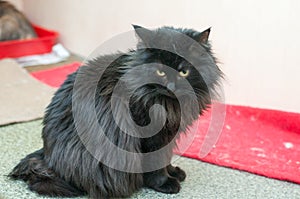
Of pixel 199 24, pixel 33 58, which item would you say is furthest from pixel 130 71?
pixel 33 58

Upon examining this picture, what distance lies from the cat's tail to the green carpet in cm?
2

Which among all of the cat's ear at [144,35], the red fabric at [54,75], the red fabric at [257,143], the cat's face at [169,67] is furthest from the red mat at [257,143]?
the red fabric at [54,75]

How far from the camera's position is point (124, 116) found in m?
1.08

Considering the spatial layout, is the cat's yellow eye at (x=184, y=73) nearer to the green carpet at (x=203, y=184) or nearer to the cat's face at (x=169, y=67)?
the cat's face at (x=169, y=67)

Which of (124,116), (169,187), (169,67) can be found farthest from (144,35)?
(169,187)

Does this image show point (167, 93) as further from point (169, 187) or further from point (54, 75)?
point (54, 75)

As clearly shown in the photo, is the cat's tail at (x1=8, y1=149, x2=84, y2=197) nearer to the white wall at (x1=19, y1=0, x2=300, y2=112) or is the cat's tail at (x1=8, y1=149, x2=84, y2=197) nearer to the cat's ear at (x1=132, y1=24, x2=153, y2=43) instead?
the cat's ear at (x1=132, y1=24, x2=153, y2=43)

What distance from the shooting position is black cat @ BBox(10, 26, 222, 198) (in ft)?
3.36

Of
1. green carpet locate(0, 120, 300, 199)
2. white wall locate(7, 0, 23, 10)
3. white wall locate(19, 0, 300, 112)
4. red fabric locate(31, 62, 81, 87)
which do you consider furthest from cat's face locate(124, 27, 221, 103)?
white wall locate(7, 0, 23, 10)

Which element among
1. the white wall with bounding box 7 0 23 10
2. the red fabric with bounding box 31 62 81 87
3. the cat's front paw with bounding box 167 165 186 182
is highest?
the white wall with bounding box 7 0 23 10

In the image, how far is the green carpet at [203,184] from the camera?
1194mm

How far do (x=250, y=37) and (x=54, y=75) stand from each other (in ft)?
3.67

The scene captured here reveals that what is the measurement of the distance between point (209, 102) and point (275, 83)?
0.67 m

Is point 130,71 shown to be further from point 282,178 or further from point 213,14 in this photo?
point 213,14
